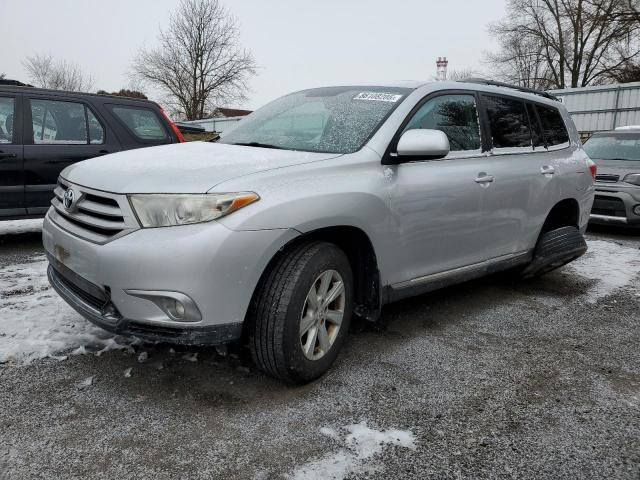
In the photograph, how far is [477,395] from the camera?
260 cm

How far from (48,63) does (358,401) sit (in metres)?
53.4

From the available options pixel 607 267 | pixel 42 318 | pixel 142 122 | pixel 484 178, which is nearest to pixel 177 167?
pixel 42 318

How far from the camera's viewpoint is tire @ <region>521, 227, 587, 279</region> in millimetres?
4230

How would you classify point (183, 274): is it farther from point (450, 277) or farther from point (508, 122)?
point (508, 122)

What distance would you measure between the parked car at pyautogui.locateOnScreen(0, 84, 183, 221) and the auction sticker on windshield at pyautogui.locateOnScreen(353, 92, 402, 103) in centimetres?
334

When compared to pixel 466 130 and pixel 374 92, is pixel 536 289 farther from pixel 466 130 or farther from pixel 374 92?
pixel 374 92

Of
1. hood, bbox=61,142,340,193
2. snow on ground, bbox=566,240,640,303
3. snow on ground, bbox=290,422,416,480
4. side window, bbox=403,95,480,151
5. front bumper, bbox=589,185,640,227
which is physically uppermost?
side window, bbox=403,95,480,151

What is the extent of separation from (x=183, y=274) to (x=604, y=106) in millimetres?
17315

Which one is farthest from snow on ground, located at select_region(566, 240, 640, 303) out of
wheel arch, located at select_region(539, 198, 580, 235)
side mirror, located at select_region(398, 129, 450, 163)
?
side mirror, located at select_region(398, 129, 450, 163)

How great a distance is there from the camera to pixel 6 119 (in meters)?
5.16

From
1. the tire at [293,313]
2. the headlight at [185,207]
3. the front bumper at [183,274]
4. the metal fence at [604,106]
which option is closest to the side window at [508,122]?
the tire at [293,313]

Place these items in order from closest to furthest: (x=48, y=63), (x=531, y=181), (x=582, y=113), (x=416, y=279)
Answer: (x=416, y=279), (x=531, y=181), (x=582, y=113), (x=48, y=63)

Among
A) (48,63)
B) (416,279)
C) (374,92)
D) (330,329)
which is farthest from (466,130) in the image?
(48,63)

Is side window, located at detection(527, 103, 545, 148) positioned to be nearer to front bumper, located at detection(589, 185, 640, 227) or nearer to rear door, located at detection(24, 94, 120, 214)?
front bumper, located at detection(589, 185, 640, 227)
